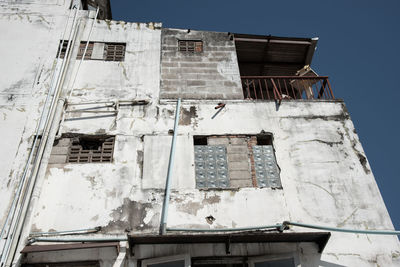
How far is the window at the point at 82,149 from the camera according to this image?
23.9 ft

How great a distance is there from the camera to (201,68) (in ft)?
30.5

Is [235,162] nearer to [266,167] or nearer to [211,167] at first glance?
[211,167]

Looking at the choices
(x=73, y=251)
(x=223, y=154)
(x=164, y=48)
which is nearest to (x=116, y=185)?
(x=73, y=251)

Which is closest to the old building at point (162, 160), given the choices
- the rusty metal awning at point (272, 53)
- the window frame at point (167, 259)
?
the window frame at point (167, 259)

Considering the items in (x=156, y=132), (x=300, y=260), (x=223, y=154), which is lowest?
(x=300, y=260)

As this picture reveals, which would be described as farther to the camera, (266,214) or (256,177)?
(256,177)

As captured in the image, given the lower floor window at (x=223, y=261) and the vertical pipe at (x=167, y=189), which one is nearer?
the lower floor window at (x=223, y=261)

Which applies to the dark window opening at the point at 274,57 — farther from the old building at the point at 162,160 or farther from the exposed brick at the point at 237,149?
the exposed brick at the point at 237,149

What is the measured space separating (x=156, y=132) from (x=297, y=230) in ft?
11.7

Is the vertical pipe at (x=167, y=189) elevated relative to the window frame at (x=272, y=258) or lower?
elevated

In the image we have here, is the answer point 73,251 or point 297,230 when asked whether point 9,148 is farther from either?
point 297,230

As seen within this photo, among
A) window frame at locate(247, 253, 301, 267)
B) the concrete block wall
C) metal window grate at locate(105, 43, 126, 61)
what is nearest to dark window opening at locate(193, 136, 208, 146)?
the concrete block wall

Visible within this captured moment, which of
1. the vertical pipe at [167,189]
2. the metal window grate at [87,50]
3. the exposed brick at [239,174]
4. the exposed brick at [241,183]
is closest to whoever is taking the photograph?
the vertical pipe at [167,189]

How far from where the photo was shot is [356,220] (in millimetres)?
6605
